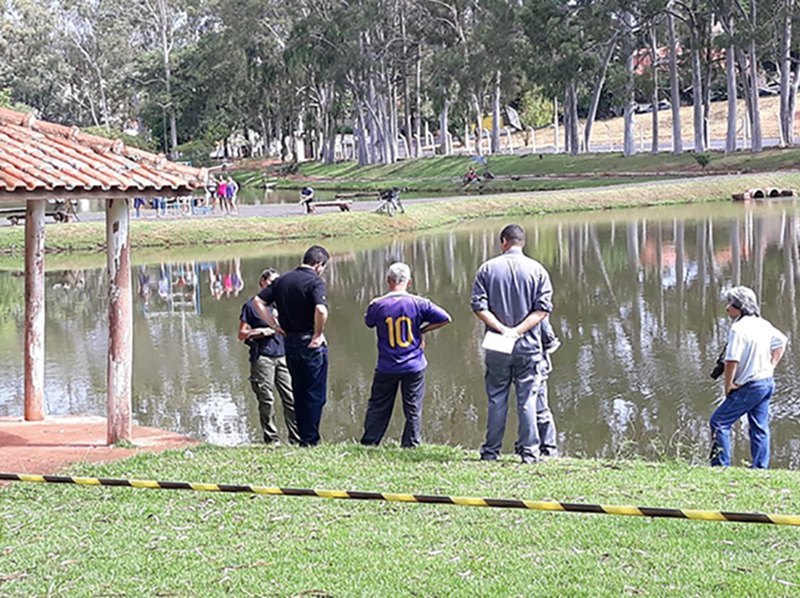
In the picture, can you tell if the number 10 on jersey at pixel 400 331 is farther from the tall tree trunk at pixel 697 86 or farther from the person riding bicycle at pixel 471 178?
the person riding bicycle at pixel 471 178

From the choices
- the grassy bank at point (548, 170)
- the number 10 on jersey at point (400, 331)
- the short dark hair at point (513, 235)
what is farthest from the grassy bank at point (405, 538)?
the grassy bank at point (548, 170)

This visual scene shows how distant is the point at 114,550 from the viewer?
725 centimetres

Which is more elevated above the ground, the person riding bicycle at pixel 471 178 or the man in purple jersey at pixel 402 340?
the person riding bicycle at pixel 471 178

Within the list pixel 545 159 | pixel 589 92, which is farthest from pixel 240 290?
pixel 589 92

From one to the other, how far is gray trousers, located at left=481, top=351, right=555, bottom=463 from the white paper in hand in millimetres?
214

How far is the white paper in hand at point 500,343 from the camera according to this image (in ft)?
30.9

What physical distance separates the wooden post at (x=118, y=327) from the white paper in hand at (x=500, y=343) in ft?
13.7

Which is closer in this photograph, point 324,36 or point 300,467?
point 300,467

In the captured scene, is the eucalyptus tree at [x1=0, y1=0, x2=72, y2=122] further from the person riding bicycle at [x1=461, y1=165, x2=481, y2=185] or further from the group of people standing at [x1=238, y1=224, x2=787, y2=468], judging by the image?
the group of people standing at [x1=238, y1=224, x2=787, y2=468]

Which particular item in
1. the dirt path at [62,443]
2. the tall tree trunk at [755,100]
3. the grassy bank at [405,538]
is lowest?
the grassy bank at [405,538]

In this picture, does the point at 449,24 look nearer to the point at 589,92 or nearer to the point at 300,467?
the point at 589,92

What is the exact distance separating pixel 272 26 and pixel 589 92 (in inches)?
841

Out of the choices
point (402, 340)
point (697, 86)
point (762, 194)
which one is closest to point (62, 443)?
point (402, 340)

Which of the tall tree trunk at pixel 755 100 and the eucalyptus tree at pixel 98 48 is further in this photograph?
the eucalyptus tree at pixel 98 48
